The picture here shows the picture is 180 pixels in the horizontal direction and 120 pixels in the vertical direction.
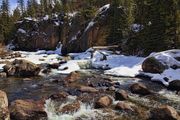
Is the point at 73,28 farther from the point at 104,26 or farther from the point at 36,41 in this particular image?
the point at 36,41

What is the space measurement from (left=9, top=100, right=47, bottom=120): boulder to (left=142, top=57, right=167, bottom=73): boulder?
18.7 metres

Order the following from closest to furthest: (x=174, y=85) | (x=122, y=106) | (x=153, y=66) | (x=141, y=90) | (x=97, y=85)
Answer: (x=122, y=106) < (x=141, y=90) < (x=174, y=85) < (x=97, y=85) < (x=153, y=66)

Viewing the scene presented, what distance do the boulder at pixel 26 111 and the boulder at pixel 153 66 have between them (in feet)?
61.4

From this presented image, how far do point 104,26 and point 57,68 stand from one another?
79.9 ft

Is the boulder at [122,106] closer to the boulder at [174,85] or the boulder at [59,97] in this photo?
the boulder at [59,97]

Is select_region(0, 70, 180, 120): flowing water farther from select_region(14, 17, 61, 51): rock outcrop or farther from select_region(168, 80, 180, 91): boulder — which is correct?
select_region(14, 17, 61, 51): rock outcrop

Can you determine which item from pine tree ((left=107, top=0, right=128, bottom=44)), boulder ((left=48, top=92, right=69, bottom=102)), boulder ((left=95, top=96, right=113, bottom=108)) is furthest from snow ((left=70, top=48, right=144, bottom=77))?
boulder ((left=95, top=96, right=113, bottom=108))

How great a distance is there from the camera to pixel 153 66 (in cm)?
3894

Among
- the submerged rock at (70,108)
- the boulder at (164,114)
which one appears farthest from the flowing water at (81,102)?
the boulder at (164,114)

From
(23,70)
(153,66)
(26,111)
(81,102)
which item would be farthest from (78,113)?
(23,70)

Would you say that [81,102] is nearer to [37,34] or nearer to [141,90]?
[141,90]

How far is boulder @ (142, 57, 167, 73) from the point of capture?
3825cm

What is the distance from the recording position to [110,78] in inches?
1526

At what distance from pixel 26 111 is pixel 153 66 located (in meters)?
20.4
